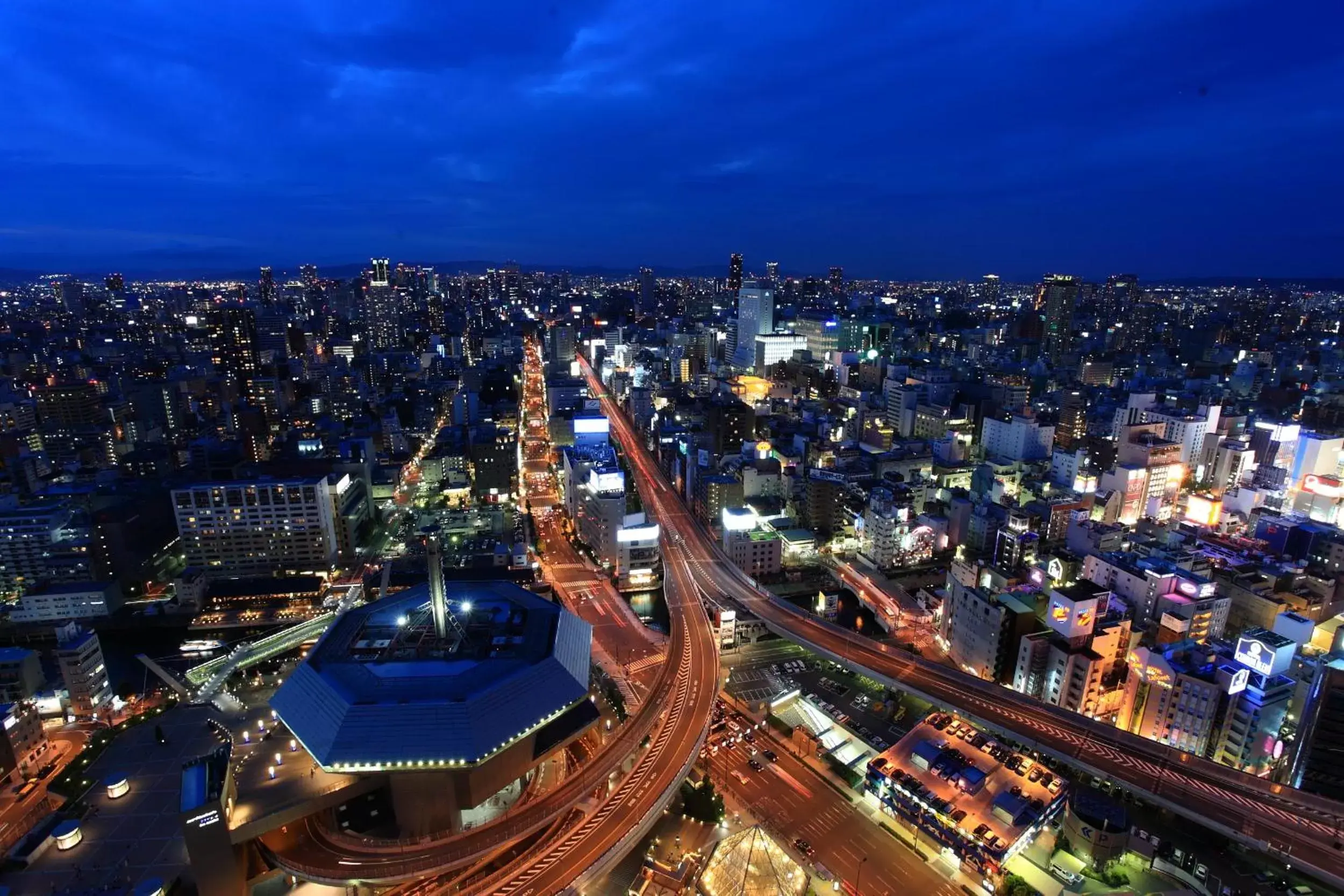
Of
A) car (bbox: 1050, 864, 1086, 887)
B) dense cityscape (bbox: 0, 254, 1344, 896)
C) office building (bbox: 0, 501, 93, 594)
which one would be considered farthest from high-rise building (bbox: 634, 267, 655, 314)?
car (bbox: 1050, 864, 1086, 887)

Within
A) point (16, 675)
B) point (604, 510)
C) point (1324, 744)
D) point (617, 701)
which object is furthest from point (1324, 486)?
point (16, 675)

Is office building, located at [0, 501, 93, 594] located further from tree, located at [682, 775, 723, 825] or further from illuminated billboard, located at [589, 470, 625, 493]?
tree, located at [682, 775, 723, 825]

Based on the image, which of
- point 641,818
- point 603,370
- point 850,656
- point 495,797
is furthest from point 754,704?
point 603,370

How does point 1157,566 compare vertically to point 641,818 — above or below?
above

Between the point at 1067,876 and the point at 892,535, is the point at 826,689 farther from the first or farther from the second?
the point at 892,535

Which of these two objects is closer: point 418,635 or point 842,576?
point 418,635

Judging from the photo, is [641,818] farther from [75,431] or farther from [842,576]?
[75,431]
